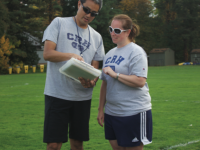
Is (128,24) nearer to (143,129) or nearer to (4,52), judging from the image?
(143,129)

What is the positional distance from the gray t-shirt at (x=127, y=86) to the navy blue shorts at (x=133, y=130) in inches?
2.5

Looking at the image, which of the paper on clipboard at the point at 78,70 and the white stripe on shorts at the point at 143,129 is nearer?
the paper on clipboard at the point at 78,70

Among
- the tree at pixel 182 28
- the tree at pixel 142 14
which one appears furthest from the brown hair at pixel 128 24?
the tree at pixel 182 28

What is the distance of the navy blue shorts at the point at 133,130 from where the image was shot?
3039 mm

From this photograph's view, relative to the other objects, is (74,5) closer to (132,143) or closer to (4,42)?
(4,42)

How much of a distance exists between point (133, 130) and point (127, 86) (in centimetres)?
48

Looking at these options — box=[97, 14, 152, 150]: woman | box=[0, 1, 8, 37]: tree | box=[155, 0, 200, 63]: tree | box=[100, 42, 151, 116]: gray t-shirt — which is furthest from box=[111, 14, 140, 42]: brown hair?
box=[155, 0, 200, 63]: tree

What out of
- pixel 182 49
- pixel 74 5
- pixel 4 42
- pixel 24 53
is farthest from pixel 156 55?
pixel 4 42

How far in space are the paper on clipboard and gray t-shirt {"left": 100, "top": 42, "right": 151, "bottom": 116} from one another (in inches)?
10.7

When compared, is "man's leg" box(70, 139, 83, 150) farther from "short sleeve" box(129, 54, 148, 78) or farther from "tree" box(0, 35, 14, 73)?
"tree" box(0, 35, 14, 73)

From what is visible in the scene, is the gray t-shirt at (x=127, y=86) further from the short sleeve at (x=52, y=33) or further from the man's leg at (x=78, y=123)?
the short sleeve at (x=52, y=33)

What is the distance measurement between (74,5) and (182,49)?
30.4 meters

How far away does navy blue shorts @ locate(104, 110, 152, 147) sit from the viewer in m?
3.04

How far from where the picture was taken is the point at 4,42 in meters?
33.6
